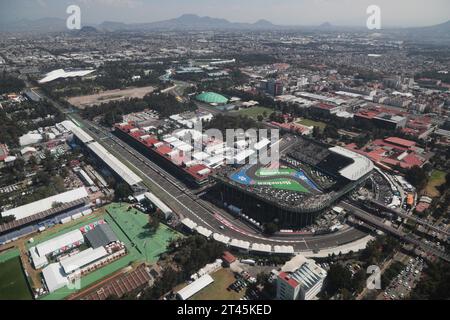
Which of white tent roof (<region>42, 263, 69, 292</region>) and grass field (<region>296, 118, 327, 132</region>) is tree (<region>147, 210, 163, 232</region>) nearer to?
white tent roof (<region>42, 263, 69, 292</region>)

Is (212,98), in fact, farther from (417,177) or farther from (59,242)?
(59,242)

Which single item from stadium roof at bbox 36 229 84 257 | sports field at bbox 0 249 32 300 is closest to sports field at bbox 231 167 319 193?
stadium roof at bbox 36 229 84 257

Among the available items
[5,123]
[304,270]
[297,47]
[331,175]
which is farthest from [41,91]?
[297,47]

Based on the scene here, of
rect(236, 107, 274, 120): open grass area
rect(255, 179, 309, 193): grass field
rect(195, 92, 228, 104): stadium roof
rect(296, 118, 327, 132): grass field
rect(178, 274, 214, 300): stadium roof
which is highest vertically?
rect(195, 92, 228, 104): stadium roof

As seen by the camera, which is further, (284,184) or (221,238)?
(284,184)

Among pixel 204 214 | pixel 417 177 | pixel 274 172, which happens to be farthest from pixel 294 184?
pixel 417 177
